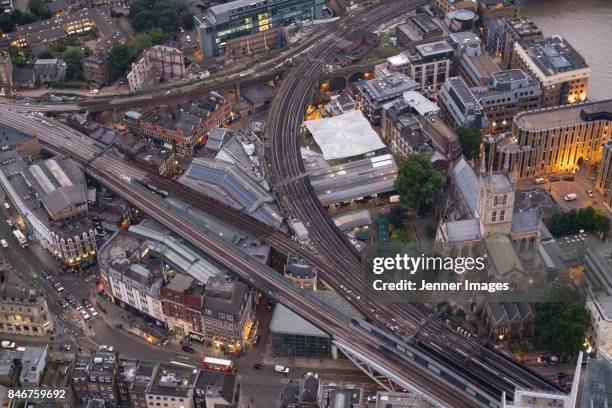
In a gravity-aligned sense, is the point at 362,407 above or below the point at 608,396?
below

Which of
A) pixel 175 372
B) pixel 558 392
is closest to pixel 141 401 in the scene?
pixel 175 372

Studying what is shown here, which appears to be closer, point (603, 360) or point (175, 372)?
point (603, 360)

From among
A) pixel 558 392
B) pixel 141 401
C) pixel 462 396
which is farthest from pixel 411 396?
pixel 141 401

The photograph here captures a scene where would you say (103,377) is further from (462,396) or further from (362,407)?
(462,396)

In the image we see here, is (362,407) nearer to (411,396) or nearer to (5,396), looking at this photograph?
(411,396)

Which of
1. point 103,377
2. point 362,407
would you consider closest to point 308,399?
point 362,407

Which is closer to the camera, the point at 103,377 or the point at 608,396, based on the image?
the point at 608,396

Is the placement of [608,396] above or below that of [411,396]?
above

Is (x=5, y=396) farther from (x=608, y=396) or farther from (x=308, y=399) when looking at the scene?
(x=608, y=396)
